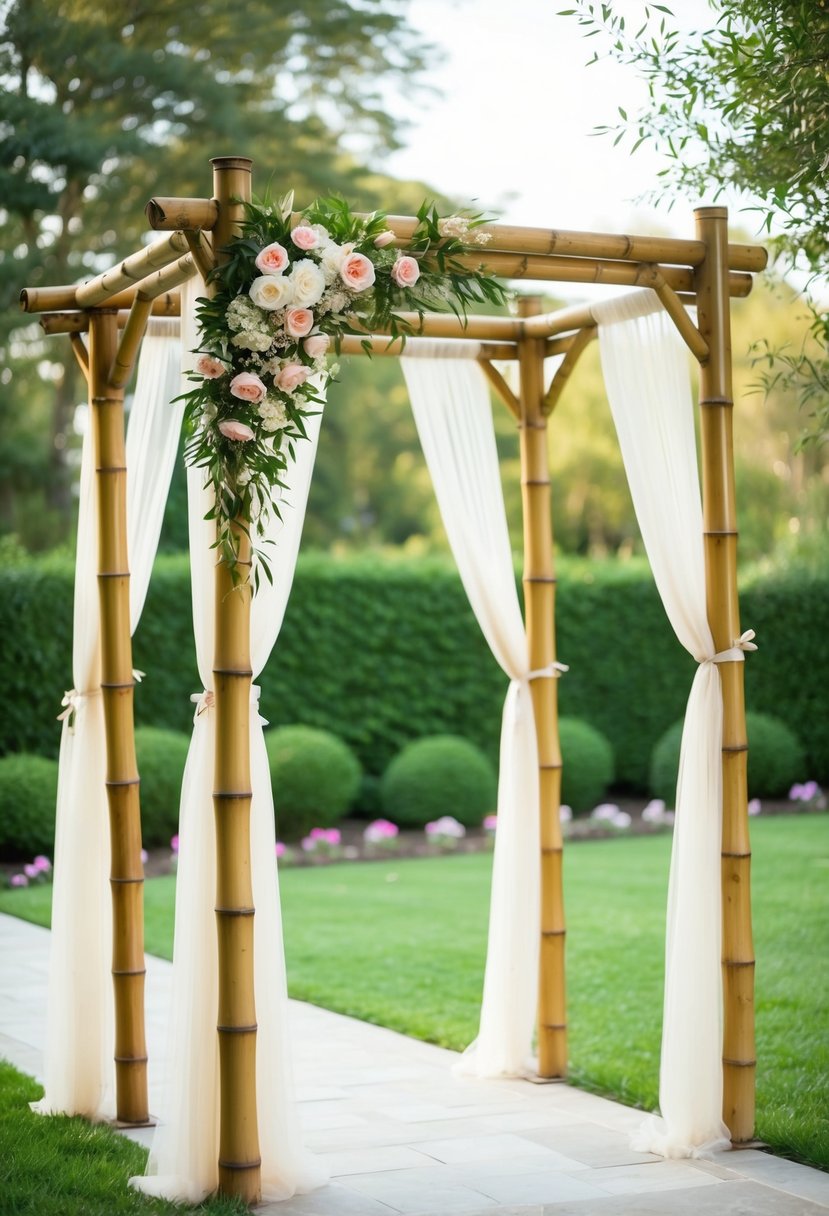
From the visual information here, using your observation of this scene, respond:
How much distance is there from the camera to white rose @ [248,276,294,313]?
363 centimetres

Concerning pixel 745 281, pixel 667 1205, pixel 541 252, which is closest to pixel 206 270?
pixel 541 252

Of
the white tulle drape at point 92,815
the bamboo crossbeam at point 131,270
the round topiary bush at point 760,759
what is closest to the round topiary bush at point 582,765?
the round topiary bush at point 760,759

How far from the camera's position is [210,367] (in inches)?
144

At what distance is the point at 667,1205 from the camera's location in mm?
3750

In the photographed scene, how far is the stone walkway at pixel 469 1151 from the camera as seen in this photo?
3.78m

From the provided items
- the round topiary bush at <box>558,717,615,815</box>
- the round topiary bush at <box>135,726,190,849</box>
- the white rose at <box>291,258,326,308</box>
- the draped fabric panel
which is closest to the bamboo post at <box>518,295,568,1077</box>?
the draped fabric panel

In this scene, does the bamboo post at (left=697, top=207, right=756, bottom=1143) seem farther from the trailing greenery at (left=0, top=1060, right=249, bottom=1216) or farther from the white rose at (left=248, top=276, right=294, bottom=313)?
the trailing greenery at (left=0, top=1060, right=249, bottom=1216)

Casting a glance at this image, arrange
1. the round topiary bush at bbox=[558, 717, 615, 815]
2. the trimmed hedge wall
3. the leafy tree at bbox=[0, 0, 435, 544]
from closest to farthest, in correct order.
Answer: the trimmed hedge wall
the round topiary bush at bbox=[558, 717, 615, 815]
the leafy tree at bbox=[0, 0, 435, 544]

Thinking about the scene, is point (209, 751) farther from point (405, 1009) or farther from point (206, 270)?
point (405, 1009)

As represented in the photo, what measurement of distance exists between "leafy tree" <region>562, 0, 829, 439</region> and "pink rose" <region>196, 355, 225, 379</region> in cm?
177

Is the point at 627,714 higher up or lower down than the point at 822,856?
higher up

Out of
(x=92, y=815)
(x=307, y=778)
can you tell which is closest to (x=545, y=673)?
(x=92, y=815)

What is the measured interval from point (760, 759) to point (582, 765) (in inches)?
59.3

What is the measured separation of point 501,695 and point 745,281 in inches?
303
